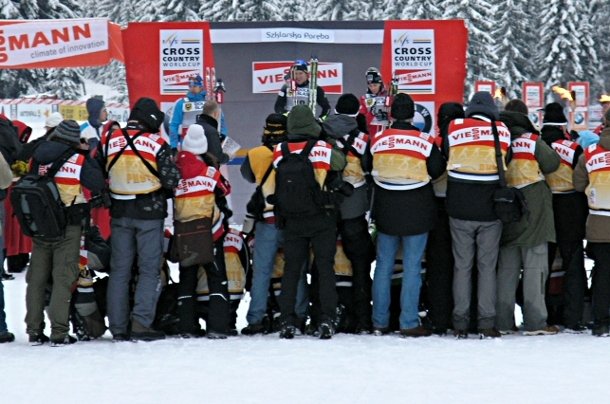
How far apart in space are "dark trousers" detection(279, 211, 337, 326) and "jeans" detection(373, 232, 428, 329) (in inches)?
16.3

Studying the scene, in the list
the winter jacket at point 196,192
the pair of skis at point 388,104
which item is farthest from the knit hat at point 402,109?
the pair of skis at point 388,104

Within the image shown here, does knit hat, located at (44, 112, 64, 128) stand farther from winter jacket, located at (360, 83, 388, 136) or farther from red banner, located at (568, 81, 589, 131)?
red banner, located at (568, 81, 589, 131)

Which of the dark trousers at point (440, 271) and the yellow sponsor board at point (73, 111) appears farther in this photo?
the yellow sponsor board at point (73, 111)

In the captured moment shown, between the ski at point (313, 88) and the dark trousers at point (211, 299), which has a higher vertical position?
the ski at point (313, 88)

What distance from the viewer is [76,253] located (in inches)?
259

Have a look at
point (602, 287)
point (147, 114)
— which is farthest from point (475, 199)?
point (147, 114)

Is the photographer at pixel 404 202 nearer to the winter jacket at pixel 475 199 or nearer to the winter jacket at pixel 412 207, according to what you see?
the winter jacket at pixel 412 207

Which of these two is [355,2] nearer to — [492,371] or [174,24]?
[174,24]

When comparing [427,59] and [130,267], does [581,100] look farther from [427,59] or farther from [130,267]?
[130,267]

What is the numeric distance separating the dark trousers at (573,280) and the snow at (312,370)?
0.28 metres

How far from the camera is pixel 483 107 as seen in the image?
6668 millimetres

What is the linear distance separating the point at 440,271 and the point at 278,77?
601 cm

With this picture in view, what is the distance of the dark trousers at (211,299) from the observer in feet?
22.5

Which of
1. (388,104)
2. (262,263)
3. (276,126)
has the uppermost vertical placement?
(388,104)
